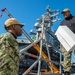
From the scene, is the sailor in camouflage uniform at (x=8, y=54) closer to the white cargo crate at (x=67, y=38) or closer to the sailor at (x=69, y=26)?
the white cargo crate at (x=67, y=38)

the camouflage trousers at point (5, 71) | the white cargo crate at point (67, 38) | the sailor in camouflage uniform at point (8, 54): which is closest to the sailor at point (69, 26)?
the white cargo crate at point (67, 38)

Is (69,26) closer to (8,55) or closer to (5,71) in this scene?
(8,55)

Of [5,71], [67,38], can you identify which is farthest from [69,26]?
[5,71]

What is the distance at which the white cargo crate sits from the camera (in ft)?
16.3

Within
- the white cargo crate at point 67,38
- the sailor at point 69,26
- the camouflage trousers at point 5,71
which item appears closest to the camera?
the camouflage trousers at point 5,71

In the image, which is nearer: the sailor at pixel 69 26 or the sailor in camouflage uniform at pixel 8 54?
the sailor in camouflage uniform at pixel 8 54

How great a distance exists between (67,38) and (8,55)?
2.05 m

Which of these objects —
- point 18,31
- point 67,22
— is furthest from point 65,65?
point 18,31

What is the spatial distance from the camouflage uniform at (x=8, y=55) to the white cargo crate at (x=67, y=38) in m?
1.74

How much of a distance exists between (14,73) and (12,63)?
0.51ft

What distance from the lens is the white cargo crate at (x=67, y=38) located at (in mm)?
4957

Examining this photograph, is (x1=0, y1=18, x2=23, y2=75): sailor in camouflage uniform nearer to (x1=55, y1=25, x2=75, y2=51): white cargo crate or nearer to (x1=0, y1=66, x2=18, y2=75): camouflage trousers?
(x1=0, y1=66, x2=18, y2=75): camouflage trousers

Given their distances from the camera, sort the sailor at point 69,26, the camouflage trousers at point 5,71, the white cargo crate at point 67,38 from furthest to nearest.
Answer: the sailor at point 69,26 < the white cargo crate at point 67,38 < the camouflage trousers at point 5,71

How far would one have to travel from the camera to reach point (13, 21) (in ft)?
12.1
